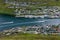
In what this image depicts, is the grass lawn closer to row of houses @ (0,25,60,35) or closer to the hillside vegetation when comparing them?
the hillside vegetation

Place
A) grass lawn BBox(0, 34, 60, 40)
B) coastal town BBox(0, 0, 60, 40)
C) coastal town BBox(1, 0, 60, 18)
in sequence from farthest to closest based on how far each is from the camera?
coastal town BBox(1, 0, 60, 18) < coastal town BBox(0, 0, 60, 40) < grass lawn BBox(0, 34, 60, 40)

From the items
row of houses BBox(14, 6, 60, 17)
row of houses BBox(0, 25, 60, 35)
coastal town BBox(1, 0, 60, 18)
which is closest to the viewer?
row of houses BBox(0, 25, 60, 35)

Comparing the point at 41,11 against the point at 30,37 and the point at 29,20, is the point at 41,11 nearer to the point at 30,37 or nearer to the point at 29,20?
the point at 29,20

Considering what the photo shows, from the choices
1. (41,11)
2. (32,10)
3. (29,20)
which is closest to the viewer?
(29,20)

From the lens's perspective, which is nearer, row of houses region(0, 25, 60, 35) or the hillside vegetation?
the hillside vegetation

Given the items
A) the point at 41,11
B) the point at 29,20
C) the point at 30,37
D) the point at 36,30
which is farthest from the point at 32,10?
the point at 30,37

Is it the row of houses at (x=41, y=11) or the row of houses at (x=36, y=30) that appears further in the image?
the row of houses at (x=41, y=11)

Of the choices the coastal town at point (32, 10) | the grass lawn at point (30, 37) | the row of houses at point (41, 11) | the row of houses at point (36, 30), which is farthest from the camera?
the row of houses at point (41, 11)

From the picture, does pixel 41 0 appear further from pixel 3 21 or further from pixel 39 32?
pixel 39 32

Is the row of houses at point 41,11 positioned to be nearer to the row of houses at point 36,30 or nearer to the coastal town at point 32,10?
the coastal town at point 32,10

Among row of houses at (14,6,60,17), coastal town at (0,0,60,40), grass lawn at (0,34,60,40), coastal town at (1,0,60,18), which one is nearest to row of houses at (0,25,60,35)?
coastal town at (0,0,60,40)

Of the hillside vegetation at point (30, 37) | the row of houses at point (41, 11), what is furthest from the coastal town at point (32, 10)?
the hillside vegetation at point (30, 37)

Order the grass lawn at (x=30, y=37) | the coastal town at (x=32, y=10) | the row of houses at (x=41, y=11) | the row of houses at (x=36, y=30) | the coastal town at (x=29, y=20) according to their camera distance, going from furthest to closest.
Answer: the row of houses at (x=41, y=11) → the coastal town at (x=32, y=10) → the row of houses at (x=36, y=30) → the coastal town at (x=29, y=20) → the grass lawn at (x=30, y=37)
